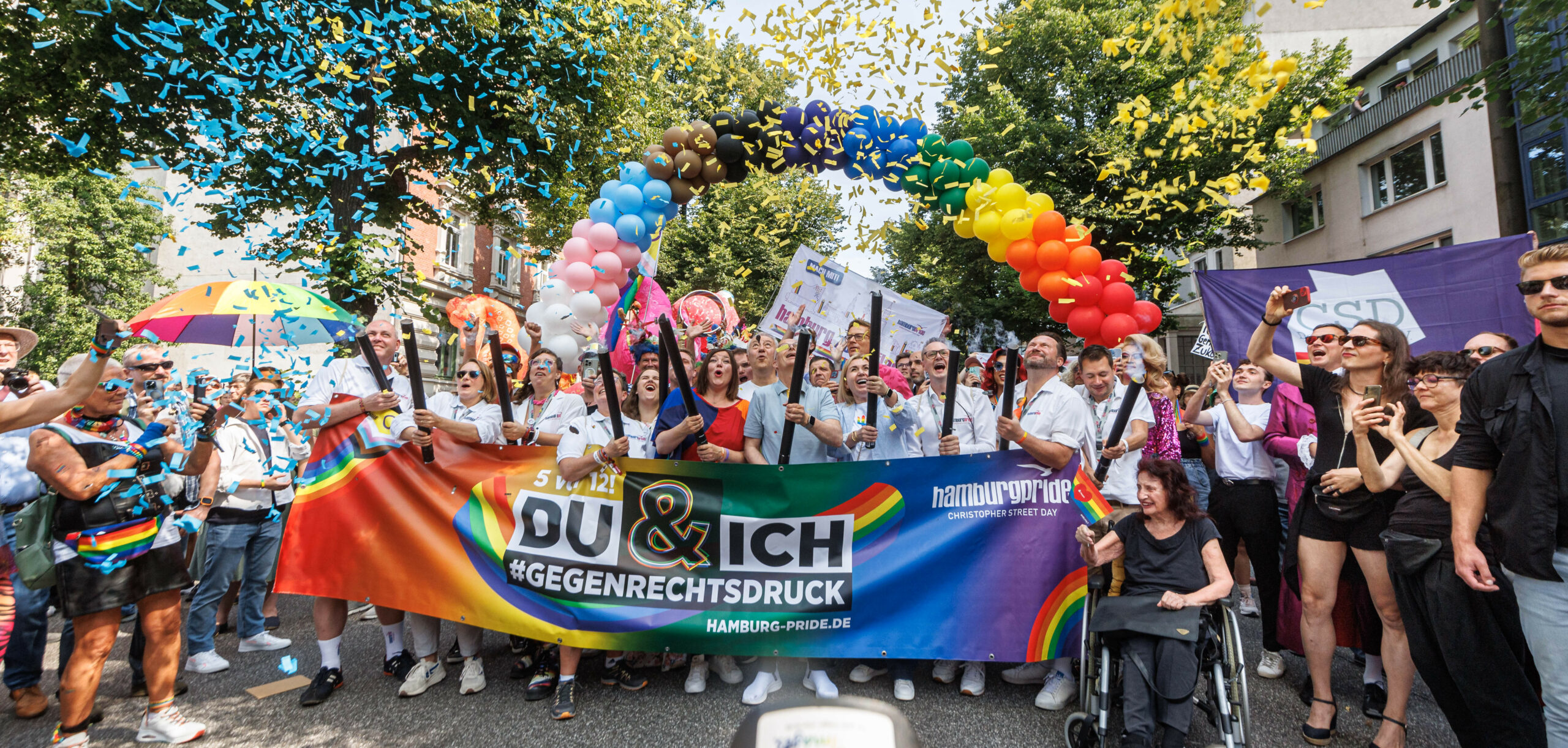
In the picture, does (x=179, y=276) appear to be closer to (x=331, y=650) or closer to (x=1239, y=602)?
(x=331, y=650)

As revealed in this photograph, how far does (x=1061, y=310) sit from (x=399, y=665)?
480cm

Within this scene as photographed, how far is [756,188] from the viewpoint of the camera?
18484mm

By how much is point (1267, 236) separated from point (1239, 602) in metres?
24.5

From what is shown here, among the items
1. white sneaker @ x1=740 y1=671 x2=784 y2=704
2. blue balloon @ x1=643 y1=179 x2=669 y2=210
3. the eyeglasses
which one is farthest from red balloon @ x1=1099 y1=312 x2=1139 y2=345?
blue balloon @ x1=643 y1=179 x2=669 y2=210

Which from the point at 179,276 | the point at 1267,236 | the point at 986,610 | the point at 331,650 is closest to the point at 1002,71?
the point at 1267,236

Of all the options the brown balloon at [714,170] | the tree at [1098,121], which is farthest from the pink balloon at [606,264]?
the tree at [1098,121]

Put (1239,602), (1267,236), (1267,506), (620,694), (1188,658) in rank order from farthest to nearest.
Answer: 1. (1267,236)
2. (1239,602)
3. (1267,506)
4. (620,694)
5. (1188,658)

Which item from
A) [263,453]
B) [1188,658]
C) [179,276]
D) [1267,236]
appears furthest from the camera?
[1267,236]

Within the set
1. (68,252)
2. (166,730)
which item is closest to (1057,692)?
(166,730)

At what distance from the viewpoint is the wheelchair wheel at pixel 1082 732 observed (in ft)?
11.0

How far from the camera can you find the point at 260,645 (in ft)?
16.9

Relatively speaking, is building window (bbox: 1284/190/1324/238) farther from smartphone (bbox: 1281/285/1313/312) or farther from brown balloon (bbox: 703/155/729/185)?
brown balloon (bbox: 703/155/729/185)

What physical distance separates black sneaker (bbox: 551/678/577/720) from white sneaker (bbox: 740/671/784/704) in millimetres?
918

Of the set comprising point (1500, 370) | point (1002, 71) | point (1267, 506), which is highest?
point (1002, 71)
